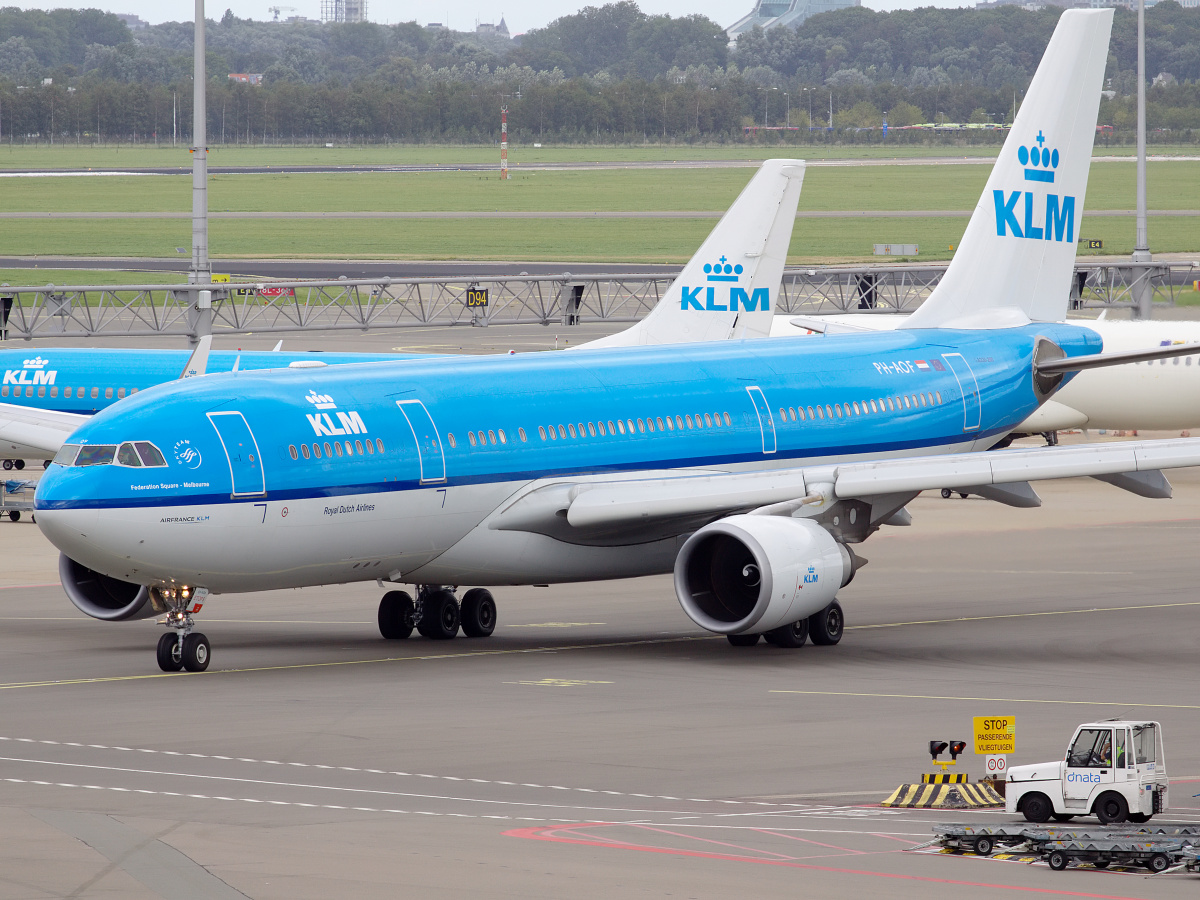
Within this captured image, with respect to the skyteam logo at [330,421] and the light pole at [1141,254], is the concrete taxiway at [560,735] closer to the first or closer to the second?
the skyteam logo at [330,421]

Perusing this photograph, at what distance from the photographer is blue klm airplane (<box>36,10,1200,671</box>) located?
26.9 metres

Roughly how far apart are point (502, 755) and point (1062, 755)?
238 inches

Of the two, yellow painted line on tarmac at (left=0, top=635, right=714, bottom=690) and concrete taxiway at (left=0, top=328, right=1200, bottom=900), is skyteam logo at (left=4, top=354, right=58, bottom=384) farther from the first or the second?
yellow painted line on tarmac at (left=0, top=635, right=714, bottom=690)

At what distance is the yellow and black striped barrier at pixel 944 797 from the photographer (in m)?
18.8

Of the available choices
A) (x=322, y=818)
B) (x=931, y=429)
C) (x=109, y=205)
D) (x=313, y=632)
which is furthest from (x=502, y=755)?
(x=109, y=205)

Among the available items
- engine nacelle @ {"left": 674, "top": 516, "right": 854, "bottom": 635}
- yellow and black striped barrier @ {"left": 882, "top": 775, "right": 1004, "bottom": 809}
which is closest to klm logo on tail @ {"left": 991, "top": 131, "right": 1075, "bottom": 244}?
engine nacelle @ {"left": 674, "top": 516, "right": 854, "bottom": 635}

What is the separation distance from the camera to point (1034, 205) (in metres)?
40.0

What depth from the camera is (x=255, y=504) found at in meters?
27.0

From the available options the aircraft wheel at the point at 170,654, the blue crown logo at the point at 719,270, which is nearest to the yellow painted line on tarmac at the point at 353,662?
the aircraft wheel at the point at 170,654

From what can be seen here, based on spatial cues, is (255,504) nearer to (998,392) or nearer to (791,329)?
(998,392)

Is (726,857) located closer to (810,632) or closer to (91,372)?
(810,632)

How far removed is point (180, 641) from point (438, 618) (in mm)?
5325

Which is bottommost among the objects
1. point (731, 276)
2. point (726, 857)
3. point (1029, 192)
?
point (726, 857)

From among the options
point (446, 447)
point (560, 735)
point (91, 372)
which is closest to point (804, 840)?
point (560, 735)
